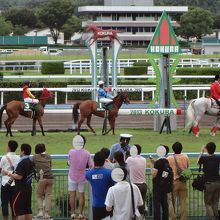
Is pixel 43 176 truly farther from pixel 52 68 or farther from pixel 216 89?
pixel 52 68

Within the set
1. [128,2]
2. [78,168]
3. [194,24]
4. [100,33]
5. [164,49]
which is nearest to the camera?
[78,168]

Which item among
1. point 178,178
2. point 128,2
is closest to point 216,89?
point 178,178

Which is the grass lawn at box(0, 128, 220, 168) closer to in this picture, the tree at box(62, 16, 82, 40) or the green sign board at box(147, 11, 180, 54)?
the green sign board at box(147, 11, 180, 54)

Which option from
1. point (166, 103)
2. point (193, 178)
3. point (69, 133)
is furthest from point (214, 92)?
point (193, 178)

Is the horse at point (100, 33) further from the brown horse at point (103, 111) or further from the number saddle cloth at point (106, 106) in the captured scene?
the brown horse at point (103, 111)

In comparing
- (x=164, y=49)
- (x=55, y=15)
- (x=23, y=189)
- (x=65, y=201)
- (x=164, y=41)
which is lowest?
(x=65, y=201)

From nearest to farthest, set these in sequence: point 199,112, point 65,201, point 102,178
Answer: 1. point 102,178
2. point 65,201
3. point 199,112

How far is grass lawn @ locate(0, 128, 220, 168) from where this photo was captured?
15.5m

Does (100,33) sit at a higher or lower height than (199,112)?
higher

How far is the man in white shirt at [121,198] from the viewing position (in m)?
8.28

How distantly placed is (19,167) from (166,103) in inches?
409

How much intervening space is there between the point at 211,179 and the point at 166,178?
0.80 m

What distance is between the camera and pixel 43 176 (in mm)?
10398

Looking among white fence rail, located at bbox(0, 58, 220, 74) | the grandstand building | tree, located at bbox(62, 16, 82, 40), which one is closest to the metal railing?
white fence rail, located at bbox(0, 58, 220, 74)
